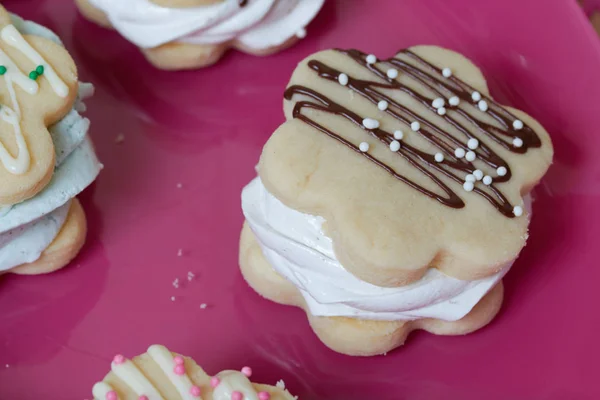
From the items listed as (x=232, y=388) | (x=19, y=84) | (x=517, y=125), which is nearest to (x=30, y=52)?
(x=19, y=84)

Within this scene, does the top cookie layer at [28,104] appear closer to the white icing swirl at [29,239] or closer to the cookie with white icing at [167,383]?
the white icing swirl at [29,239]

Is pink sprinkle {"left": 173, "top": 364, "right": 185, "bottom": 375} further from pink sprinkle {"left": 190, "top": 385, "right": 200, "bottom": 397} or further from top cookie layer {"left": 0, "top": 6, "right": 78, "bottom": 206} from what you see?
top cookie layer {"left": 0, "top": 6, "right": 78, "bottom": 206}

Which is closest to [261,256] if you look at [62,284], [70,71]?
[62,284]

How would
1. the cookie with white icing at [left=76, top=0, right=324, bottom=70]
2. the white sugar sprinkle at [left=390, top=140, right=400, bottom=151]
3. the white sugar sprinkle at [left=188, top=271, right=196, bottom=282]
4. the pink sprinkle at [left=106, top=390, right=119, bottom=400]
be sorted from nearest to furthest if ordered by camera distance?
1. the pink sprinkle at [left=106, top=390, right=119, bottom=400]
2. the white sugar sprinkle at [left=390, top=140, right=400, bottom=151]
3. the white sugar sprinkle at [left=188, top=271, right=196, bottom=282]
4. the cookie with white icing at [left=76, top=0, right=324, bottom=70]

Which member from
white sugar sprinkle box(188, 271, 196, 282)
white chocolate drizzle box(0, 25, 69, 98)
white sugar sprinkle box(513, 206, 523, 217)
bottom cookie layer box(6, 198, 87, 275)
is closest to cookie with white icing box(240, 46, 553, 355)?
white sugar sprinkle box(513, 206, 523, 217)

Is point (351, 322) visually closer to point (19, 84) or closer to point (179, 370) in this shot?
point (179, 370)

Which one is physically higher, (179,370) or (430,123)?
(430,123)

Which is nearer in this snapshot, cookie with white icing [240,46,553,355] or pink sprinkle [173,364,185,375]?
pink sprinkle [173,364,185,375]
